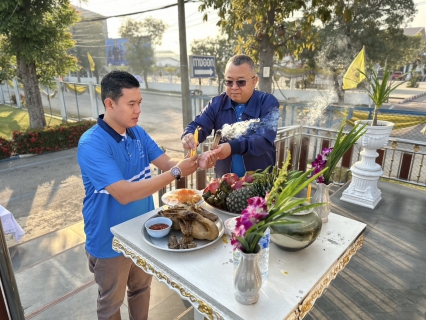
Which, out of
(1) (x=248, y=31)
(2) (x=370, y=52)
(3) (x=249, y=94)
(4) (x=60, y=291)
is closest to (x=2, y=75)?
(4) (x=60, y=291)

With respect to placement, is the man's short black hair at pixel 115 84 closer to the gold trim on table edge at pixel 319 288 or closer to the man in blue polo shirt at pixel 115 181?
the man in blue polo shirt at pixel 115 181

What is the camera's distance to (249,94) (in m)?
2.45

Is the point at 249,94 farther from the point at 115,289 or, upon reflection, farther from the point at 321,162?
the point at 115,289

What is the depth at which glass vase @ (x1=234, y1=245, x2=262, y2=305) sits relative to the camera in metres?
1.06

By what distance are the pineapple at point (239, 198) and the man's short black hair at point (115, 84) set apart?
0.86 m

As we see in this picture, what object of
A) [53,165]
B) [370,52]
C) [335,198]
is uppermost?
[370,52]

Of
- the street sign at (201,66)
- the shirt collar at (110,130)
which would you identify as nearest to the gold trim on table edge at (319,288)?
the shirt collar at (110,130)

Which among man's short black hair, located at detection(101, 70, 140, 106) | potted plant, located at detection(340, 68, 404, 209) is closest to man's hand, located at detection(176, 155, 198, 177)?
man's short black hair, located at detection(101, 70, 140, 106)

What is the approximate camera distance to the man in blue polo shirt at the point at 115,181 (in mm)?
1562

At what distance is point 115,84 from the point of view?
1.60 m

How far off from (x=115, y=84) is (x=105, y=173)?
50 cm

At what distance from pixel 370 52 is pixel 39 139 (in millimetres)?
15140

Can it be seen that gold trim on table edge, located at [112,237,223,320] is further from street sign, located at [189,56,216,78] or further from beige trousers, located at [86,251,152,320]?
street sign, located at [189,56,216,78]

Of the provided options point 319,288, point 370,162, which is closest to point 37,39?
point 370,162
